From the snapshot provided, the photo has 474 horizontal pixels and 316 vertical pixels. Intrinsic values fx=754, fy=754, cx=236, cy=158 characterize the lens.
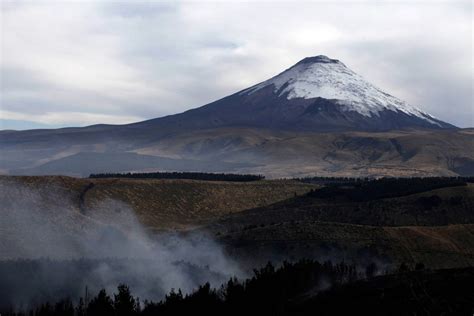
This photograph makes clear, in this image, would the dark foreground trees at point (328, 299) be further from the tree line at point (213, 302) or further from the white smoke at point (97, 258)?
the white smoke at point (97, 258)

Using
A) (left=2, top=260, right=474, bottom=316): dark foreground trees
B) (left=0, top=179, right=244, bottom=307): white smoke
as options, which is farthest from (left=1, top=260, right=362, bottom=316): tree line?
(left=0, top=179, right=244, bottom=307): white smoke

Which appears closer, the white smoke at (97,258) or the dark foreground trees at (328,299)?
the dark foreground trees at (328,299)

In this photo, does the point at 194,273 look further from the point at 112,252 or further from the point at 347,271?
the point at 112,252

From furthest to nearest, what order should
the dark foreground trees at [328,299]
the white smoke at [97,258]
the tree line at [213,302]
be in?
the white smoke at [97,258] → the tree line at [213,302] → the dark foreground trees at [328,299]

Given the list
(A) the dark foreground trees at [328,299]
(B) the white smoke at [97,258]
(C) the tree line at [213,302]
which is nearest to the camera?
(A) the dark foreground trees at [328,299]

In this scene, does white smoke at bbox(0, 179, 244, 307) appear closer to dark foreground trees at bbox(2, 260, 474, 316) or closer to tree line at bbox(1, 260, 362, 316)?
tree line at bbox(1, 260, 362, 316)

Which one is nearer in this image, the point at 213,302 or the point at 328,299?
the point at 328,299

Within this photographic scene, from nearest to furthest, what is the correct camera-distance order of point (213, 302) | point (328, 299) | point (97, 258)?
point (328, 299) → point (213, 302) → point (97, 258)

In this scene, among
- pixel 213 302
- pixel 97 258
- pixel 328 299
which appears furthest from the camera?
pixel 97 258

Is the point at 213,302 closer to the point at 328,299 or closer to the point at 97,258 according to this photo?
the point at 328,299

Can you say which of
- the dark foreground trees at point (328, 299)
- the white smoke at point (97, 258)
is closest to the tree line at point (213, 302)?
the dark foreground trees at point (328, 299)

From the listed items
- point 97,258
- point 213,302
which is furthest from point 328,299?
point 97,258

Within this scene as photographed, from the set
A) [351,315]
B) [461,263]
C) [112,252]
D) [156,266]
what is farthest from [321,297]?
[112,252]
